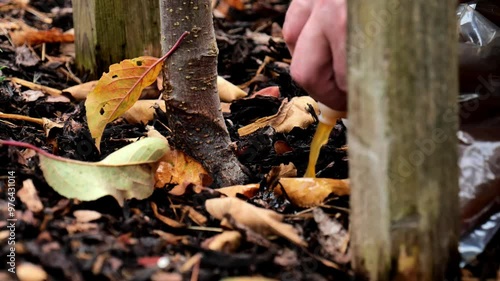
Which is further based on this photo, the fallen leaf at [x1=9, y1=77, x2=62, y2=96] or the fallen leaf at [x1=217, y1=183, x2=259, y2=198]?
the fallen leaf at [x1=9, y1=77, x2=62, y2=96]

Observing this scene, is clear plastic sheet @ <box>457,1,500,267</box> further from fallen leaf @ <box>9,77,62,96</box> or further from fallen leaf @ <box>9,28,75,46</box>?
fallen leaf @ <box>9,28,75,46</box>

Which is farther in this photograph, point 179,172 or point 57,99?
point 57,99

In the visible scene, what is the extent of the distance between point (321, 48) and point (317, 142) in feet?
0.99

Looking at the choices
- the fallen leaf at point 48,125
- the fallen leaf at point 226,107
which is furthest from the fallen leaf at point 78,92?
the fallen leaf at point 226,107

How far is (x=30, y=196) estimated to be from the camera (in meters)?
1.37

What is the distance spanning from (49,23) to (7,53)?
2.56 feet

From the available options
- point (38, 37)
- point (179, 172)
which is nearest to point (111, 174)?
point (179, 172)

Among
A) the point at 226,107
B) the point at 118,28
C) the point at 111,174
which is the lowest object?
the point at 226,107

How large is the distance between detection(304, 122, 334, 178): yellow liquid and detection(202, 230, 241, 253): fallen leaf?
0.35m

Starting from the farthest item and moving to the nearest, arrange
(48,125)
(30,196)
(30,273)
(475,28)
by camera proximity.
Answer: (48,125), (475,28), (30,196), (30,273)

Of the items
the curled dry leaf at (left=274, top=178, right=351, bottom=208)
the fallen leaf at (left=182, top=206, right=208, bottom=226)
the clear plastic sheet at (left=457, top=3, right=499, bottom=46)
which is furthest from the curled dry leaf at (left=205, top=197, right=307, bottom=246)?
the clear plastic sheet at (left=457, top=3, right=499, bottom=46)

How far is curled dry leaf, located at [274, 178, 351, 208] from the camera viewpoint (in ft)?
4.87

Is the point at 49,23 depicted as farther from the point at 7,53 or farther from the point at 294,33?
the point at 294,33

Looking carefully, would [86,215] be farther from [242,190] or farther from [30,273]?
[242,190]
